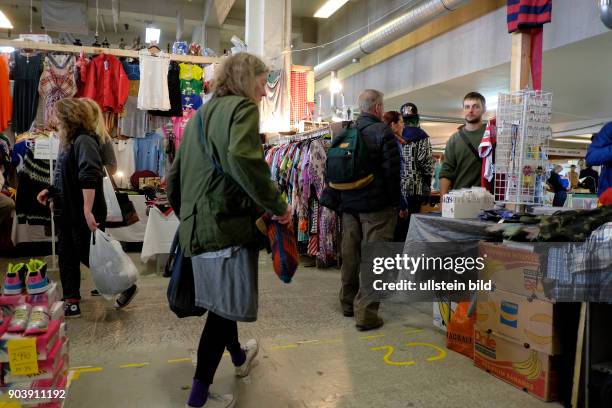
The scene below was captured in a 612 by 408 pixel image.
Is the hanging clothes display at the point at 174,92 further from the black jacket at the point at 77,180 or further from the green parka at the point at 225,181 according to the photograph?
the green parka at the point at 225,181

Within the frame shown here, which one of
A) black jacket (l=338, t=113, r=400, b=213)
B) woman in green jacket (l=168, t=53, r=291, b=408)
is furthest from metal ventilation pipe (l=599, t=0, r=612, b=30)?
woman in green jacket (l=168, t=53, r=291, b=408)

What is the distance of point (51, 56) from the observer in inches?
205

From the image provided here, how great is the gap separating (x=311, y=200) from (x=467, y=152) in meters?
1.79

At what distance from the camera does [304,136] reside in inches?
203

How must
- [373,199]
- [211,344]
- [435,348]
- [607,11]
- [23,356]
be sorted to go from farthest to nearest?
1. [607,11]
2. [373,199]
3. [435,348]
4. [211,344]
5. [23,356]

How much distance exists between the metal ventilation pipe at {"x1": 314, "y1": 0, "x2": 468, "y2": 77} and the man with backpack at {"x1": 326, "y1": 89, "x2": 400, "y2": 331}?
254 centimetres

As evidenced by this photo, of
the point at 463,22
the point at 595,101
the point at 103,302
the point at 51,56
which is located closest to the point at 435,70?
the point at 463,22

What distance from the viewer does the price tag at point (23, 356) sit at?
1.53 metres

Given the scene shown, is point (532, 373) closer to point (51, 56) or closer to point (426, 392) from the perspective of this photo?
point (426, 392)

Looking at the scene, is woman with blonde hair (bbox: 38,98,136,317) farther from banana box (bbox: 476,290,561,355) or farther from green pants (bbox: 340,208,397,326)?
banana box (bbox: 476,290,561,355)

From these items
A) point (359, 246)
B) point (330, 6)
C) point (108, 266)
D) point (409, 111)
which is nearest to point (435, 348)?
point (359, 246)

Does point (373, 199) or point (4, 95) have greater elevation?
point (4, 95)

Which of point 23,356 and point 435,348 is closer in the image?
point 23,356

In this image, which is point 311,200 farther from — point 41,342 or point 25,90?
point 25,90
